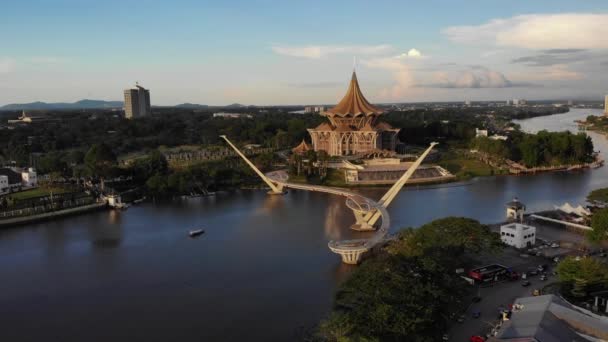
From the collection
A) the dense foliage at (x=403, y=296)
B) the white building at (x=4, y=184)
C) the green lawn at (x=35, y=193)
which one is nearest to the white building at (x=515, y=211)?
the dense foliage at (x=403, y=296)

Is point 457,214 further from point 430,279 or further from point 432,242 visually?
point 430,279

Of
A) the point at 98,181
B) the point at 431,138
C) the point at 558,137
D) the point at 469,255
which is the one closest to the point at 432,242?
the point at 469,255

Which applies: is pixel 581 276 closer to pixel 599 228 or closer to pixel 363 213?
pixel 599 228

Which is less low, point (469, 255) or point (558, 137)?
point (558, 137)

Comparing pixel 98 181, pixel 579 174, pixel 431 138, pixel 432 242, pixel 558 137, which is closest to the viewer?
pixel 432 242

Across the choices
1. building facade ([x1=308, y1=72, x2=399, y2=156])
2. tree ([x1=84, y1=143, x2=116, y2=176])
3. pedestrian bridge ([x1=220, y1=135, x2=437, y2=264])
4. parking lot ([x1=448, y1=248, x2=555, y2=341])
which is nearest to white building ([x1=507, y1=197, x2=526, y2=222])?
pedestrian bridge ([x1=220, y1=135, x2=437, y2=264])

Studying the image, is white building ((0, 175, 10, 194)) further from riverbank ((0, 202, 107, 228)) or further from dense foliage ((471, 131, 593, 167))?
dense foliage ((471, 131, 593, 167))

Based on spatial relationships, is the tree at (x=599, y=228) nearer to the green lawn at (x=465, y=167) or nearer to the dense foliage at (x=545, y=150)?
the green lawn at (x=465, y=167)

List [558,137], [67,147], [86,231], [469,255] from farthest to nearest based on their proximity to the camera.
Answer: [67,147], [558,137], [86,231], [469,255]
